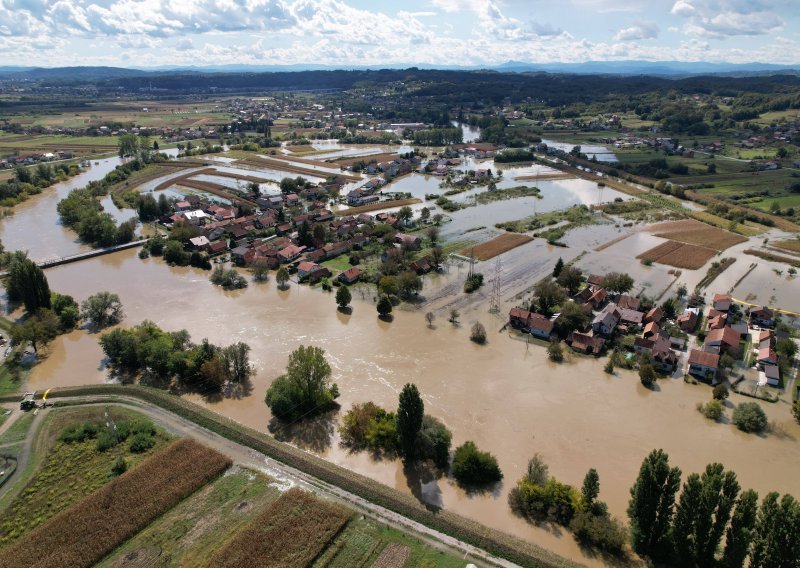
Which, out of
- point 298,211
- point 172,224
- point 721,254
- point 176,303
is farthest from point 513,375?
point 172,224

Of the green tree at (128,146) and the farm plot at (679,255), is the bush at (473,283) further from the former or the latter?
the green tree at (128,146)

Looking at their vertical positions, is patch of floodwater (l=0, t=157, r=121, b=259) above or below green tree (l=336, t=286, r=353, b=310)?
below

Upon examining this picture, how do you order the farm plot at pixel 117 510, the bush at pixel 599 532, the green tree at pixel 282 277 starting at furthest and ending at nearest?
the green tree at pixel 282 277
the bush at pixel 599 532
the farm plot at pixel 117 510

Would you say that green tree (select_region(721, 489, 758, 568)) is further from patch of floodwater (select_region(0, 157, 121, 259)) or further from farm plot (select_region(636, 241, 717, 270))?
patch of floodwater (select_region(0, 157, 121, 259))

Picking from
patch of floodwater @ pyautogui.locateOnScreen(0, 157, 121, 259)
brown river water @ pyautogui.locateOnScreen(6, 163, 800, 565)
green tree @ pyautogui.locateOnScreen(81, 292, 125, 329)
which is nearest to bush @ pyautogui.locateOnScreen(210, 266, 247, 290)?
brown river water @ pyautogui.locateOnScreen(6, 163, 800, 565)

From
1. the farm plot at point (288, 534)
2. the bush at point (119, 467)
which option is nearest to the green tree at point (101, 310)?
the bush at point (119, 467)

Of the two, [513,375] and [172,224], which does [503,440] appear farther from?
[172,224]

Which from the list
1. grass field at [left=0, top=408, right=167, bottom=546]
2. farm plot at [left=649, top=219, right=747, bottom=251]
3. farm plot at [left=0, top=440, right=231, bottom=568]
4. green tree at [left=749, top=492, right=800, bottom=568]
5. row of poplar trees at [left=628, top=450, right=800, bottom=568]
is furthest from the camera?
farm plot at [left=649, top=219, right=747, bottom=251]
